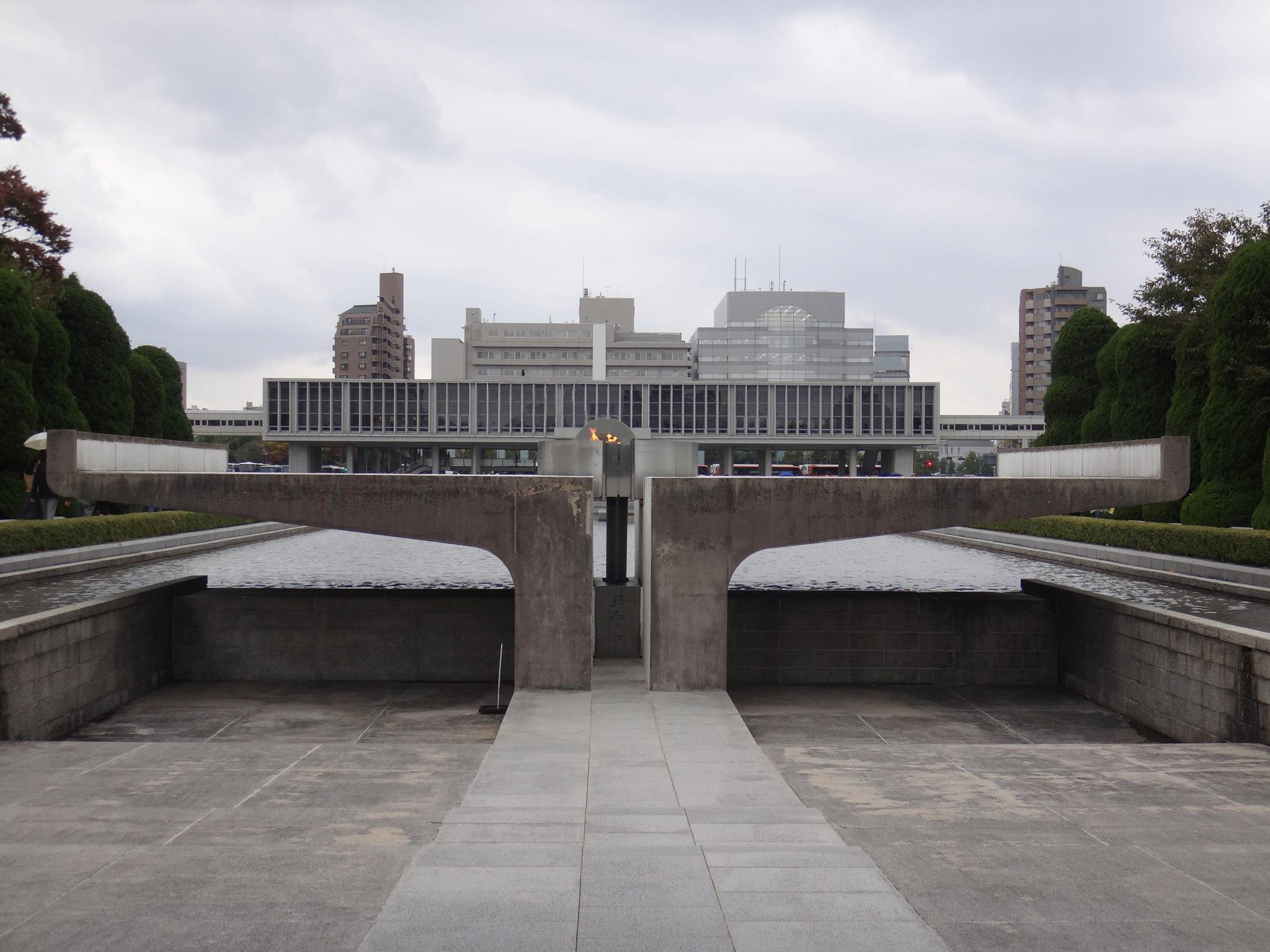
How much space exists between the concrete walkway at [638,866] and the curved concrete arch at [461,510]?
9.85 feet

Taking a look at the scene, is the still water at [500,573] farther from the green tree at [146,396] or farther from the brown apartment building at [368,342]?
the brown apartment building at [368,342]

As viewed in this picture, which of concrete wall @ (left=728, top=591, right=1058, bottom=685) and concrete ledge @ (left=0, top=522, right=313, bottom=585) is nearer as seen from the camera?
concrete wall @ (left=728, top=591, right=1058, bottom=685)

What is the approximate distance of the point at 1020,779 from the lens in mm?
9898

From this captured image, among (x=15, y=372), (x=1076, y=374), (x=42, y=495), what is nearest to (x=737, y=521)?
(x=42, y=495)

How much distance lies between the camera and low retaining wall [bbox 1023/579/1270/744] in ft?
40.3

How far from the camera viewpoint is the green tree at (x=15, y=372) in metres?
27.7

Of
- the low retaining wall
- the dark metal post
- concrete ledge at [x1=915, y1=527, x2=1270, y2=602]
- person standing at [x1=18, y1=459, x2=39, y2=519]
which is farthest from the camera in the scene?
person standing at [x1=18, y1=459, x2=39, y2=519]

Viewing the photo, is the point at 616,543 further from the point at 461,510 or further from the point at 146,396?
the point at 146,396

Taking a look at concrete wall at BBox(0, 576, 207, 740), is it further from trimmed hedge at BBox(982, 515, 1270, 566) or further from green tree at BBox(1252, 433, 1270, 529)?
green tree at BBox(1252, 433, 1270, 529)

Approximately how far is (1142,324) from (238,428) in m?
91.4

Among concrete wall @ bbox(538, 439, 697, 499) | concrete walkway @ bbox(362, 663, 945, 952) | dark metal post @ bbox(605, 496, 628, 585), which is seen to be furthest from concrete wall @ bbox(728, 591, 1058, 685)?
concrete walkway @ bbox(362, 663, 945, 952)

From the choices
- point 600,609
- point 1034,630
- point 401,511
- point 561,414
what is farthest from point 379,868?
point 561,414

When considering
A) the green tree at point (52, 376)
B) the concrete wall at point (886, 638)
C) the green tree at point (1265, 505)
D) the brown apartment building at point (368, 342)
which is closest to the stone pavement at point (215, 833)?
the concrete wall at point (886, 638)

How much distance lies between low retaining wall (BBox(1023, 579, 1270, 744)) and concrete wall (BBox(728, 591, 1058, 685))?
0.87 metres
